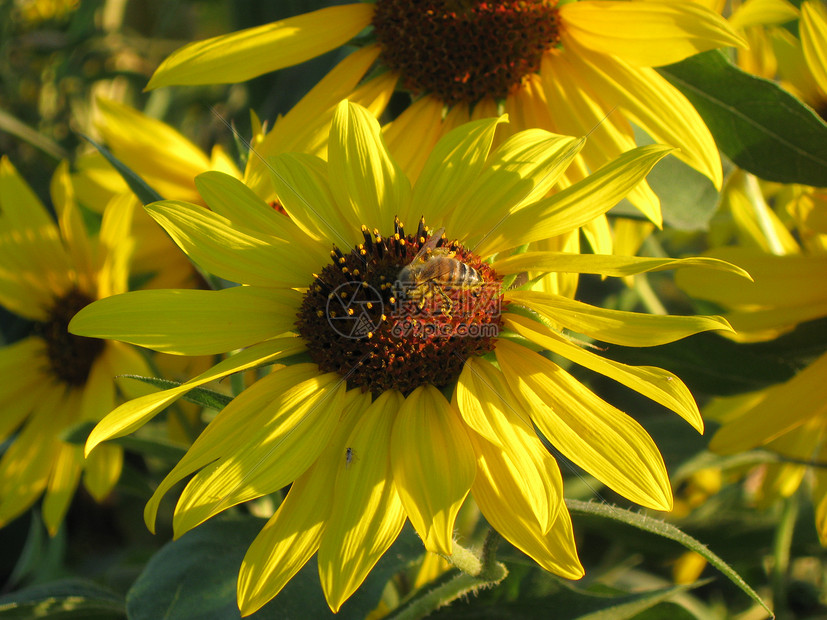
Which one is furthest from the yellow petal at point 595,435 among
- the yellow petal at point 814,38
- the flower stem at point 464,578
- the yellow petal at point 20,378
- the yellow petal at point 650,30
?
the yellow petal at point 20,378

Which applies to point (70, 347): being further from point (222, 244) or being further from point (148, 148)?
point (222, 244)

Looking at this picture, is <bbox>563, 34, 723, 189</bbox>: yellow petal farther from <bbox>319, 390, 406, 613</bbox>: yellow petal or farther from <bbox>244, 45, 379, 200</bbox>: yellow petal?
<bbox>319, 390, 406, 613</bbox>: yellow petal

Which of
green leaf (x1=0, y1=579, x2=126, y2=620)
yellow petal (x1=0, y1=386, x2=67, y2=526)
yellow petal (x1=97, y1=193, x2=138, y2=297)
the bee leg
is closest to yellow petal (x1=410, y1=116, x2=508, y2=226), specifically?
the bee leg

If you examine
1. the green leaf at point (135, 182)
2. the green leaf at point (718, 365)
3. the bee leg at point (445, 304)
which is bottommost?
the green leaf at point (718, 365)

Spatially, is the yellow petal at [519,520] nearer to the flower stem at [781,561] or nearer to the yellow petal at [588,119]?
the yellow petal at [588,119]

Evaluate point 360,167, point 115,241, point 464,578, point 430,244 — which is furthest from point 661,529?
point 115,241

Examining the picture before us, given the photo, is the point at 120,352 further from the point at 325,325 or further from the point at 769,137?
the point at 769,137
